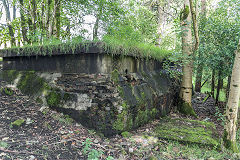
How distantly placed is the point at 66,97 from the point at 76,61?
801mm

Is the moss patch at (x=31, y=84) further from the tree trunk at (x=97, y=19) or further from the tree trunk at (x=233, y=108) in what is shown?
the tree trunk at (x=233, y=108)

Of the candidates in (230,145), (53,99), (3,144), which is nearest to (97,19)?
(53,99)

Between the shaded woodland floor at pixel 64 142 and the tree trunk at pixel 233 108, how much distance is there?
0.32 metres

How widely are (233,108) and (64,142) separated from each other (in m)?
3.37

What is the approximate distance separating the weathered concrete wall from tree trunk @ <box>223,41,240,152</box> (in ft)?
5.49

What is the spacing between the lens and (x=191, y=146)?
338cm

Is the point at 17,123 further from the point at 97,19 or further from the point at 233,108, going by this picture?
the point at 97,19

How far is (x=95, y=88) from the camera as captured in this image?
334cm

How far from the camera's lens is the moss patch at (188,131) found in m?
3.46

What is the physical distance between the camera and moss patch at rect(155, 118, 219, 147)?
346 cm

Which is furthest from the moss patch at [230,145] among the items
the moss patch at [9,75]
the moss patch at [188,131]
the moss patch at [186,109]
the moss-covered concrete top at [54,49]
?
the moss patch at [9,75]

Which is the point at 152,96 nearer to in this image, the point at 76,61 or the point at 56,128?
the point at 76,61

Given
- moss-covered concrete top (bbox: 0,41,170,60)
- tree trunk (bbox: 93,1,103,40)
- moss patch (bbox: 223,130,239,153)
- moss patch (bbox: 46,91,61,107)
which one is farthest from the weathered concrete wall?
tree trunk (bbox: 93,1,103,40)

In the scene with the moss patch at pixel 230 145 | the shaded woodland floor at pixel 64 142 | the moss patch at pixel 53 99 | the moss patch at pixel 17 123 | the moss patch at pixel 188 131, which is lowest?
the moss patch at pixel 230 145
